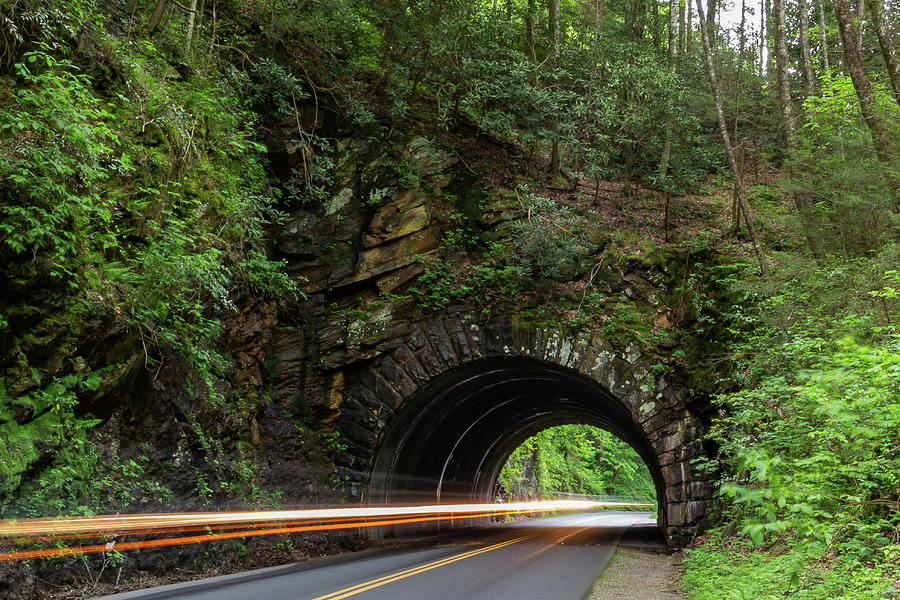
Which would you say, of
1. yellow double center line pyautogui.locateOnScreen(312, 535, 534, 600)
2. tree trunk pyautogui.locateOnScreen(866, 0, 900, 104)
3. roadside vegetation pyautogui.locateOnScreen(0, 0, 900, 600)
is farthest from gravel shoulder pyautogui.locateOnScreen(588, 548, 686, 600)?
tree trunk pyautogui.locateOnScreen(866, 0, 900, 104)

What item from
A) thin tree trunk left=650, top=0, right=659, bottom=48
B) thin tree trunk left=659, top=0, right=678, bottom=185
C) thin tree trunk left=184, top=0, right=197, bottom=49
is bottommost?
thin tree trunk left=184, top=0, right=197, bottom=49

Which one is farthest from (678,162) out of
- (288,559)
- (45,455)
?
(45,455)

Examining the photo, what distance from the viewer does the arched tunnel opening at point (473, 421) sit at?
49.9 feet

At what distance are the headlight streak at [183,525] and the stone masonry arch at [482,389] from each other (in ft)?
2.07

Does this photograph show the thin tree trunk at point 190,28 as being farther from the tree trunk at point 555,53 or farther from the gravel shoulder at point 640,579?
the gravel shoulder at point 640,579

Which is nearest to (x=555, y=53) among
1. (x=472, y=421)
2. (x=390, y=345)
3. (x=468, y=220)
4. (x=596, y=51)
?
(x=596, y=51)

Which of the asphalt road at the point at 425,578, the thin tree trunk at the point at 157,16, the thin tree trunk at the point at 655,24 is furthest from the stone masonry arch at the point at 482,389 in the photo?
the thin tree trunk at the point at 655,24

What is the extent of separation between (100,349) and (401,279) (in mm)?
7891

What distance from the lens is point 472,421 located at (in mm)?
20203

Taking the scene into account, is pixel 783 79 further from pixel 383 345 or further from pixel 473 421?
pixel 473 421

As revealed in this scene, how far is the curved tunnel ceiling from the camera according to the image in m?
15.3

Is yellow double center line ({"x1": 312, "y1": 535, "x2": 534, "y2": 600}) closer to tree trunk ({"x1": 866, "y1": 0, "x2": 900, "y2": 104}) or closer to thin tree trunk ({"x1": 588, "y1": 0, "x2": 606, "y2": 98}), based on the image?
tree trunk ({"x1": 866, "y1": 0, "x2": 900, "y2": 104})

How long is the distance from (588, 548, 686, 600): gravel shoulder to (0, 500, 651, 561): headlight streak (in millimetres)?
5863

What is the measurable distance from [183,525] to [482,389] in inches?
392
